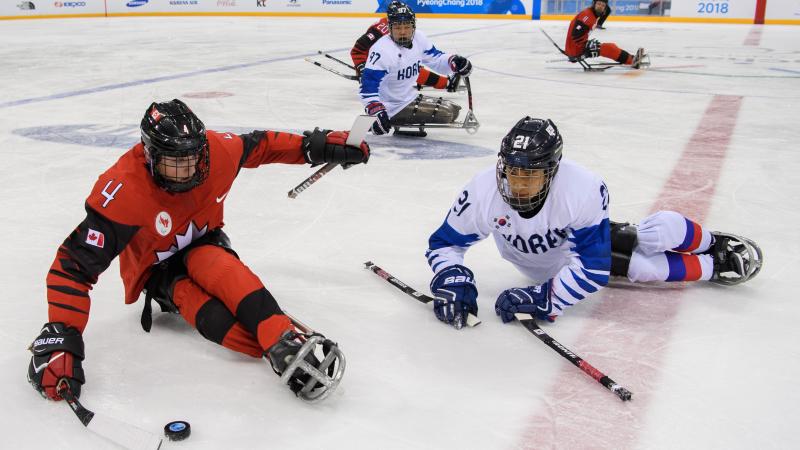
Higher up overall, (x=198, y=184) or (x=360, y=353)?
(x=198, y=184)

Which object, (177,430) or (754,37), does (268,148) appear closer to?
(177,430)

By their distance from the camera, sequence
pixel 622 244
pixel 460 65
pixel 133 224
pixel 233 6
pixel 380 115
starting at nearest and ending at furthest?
pixel 133 224
pixel 622 244
pixel 380 115
pixel 460 65
pixel 233 6

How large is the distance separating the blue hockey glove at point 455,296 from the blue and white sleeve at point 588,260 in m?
0.28

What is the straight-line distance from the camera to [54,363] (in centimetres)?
211

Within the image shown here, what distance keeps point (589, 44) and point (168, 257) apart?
871 cm

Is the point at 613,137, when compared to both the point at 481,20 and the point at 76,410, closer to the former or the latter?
the point at 76,410

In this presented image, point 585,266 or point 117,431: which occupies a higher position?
point 585,266

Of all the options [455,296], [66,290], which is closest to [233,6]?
[455,296]

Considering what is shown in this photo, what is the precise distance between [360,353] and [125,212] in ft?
2.70

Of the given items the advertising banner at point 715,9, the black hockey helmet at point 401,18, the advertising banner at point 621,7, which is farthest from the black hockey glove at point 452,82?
the advertising banner at point 715,9

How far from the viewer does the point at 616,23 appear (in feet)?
60.1

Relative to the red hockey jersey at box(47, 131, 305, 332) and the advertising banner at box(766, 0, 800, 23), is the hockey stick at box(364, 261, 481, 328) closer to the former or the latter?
the red hockey jersey at box(47, 131, 305, 332)

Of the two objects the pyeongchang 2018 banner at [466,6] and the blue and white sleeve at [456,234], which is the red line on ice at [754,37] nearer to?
the pyeongchang 2018 banner at [466,6]

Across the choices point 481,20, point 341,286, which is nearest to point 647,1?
point 481,20
